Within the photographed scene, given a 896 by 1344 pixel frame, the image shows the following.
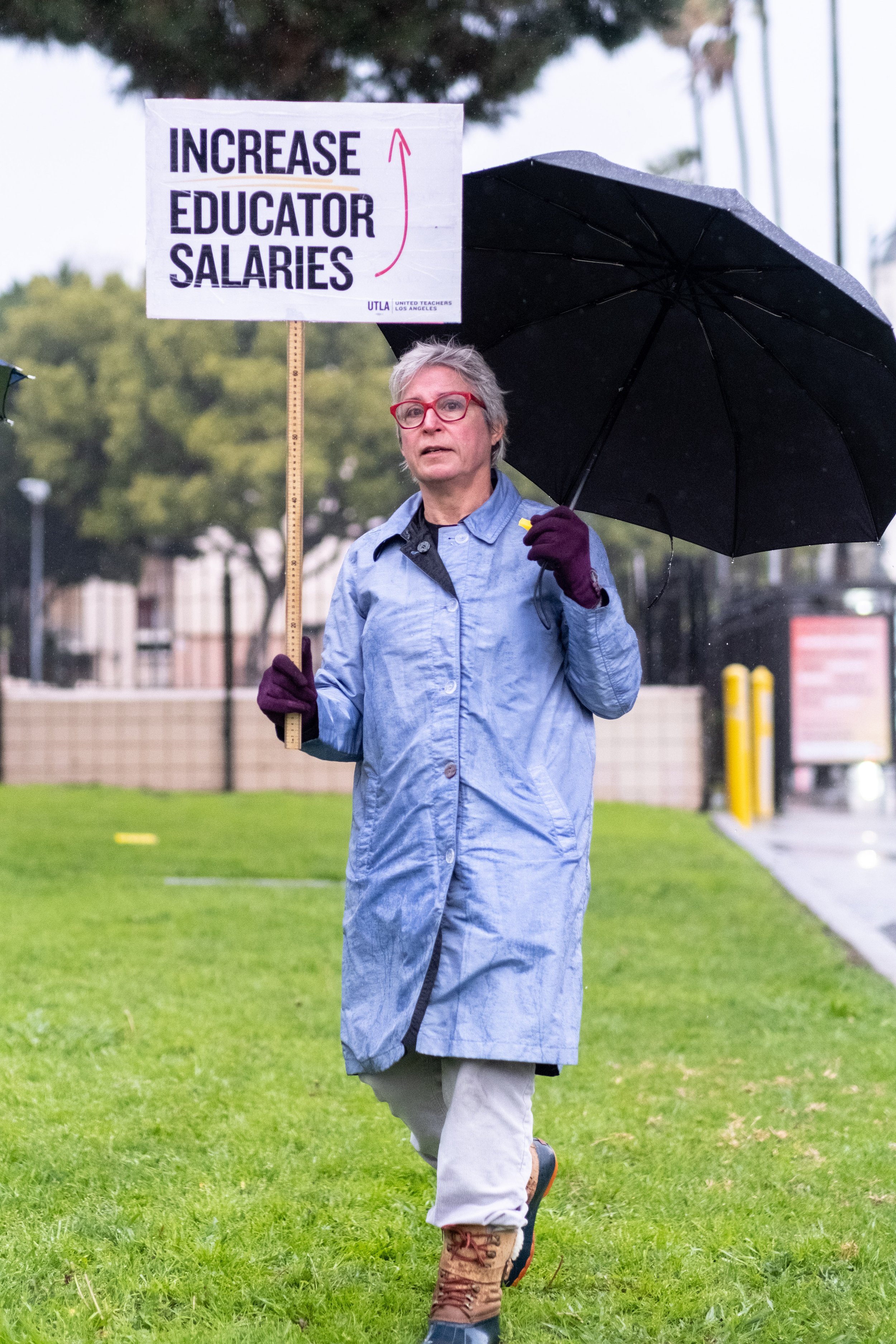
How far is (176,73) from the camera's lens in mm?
8531

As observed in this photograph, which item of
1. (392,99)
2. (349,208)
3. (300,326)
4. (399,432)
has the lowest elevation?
(399,432)

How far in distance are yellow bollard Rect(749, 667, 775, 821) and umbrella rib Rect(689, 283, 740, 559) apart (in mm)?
9744

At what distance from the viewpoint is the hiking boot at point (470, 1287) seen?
276 centimetres

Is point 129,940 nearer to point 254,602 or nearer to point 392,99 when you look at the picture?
point 392,99

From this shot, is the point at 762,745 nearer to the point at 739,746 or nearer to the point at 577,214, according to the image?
the point at 739,746

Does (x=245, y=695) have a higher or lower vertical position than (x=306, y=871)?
higher

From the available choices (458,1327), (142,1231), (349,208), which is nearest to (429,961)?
(458,1327)

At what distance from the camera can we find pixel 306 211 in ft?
9.86

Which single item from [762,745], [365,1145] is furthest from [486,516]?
[762,745]

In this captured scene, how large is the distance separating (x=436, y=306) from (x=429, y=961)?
4.21 feet

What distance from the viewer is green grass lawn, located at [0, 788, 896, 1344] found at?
3.10 meters

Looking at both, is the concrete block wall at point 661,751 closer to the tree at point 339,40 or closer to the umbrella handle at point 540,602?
the tree at point 339,40

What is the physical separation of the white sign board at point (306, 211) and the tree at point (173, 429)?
19090mm

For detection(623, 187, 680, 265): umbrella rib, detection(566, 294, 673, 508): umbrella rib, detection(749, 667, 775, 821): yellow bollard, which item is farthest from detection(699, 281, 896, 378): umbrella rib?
detection(749, 667, 775, 821): yellow bollard
